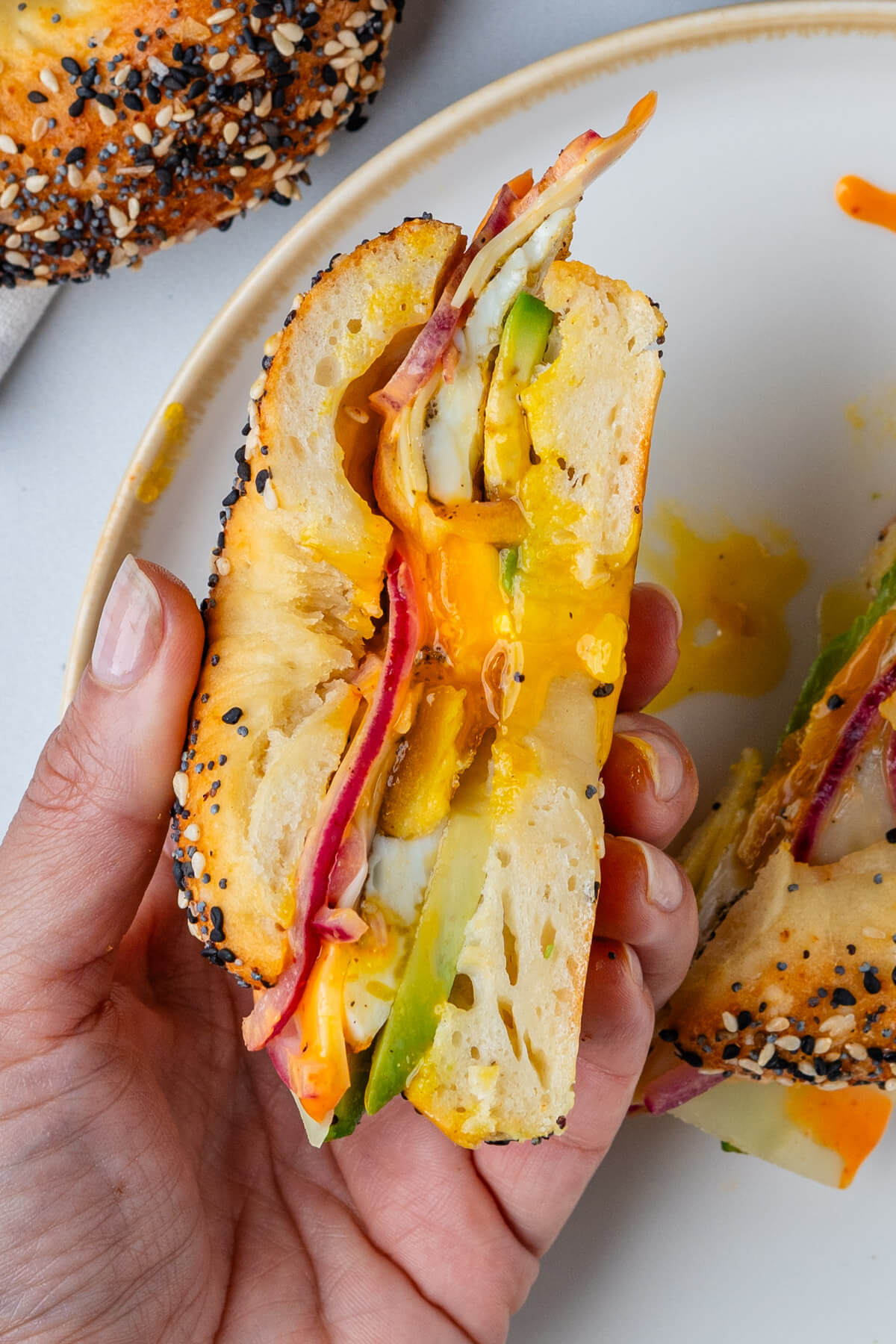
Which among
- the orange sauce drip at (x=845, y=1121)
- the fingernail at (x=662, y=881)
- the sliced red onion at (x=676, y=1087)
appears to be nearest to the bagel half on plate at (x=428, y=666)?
the fingernail at (x=662, y=881)

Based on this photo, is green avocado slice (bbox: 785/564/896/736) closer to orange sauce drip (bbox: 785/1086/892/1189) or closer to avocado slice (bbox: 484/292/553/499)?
orange sauce drip (bbox: 785/1086/892/1189)

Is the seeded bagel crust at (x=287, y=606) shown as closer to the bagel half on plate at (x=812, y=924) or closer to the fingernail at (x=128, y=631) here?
the fingernail at (x=128, y=631)

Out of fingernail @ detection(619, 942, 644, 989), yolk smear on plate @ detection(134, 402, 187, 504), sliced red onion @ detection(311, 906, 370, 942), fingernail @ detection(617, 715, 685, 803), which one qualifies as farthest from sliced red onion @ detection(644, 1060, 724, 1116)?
yolk smear on plate @ detection(134, 402, 187, 504)

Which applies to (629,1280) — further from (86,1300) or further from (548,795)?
(548,795)

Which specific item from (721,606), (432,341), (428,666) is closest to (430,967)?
(428,666)

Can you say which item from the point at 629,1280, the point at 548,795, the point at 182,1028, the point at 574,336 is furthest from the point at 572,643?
the point at 629,1280

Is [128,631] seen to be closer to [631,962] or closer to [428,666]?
[428,666]
